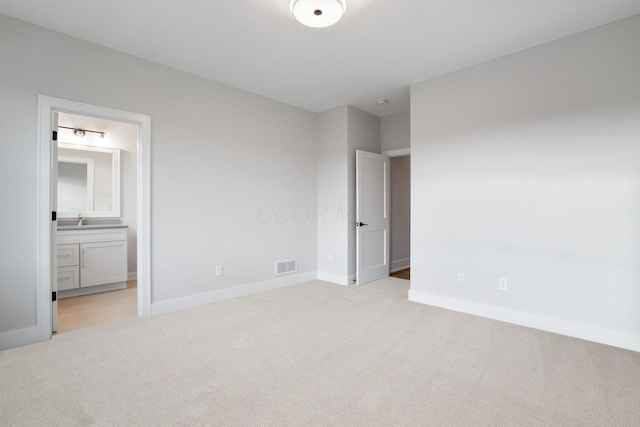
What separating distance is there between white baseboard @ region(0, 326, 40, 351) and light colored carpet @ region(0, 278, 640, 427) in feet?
0.30

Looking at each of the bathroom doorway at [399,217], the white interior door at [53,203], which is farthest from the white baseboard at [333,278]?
the white interior door at [53,203]

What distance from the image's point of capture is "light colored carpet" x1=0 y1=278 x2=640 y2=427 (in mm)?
Result: 1621

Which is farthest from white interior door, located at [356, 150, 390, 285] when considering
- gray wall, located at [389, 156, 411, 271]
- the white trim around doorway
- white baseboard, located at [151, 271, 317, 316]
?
white baseboard, located at [151, 271, 317, 316]

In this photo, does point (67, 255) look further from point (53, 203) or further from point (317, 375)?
point (317, 375)

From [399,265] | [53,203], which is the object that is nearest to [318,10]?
[53,203]

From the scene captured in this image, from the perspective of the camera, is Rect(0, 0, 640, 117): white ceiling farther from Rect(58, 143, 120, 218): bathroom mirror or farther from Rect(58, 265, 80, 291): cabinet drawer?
Rect(58, 265, 80, 291): cabinet drawer

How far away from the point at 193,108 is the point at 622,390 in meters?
4.32

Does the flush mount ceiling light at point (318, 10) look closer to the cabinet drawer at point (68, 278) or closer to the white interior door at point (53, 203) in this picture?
the white interior door at point (53, 203)

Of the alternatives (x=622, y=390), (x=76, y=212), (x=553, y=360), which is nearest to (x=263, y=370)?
(x=553, y=360)

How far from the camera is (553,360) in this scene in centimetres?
221

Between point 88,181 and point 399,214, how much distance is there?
5124 millimetres

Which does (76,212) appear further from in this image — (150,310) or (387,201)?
(387,201)

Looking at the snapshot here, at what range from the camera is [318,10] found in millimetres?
2150

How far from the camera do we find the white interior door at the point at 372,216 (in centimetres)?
446
